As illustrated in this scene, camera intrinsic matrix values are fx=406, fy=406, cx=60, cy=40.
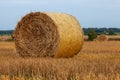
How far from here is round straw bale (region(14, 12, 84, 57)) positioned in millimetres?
14000

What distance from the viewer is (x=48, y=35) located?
14.5 meters

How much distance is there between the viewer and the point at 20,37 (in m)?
15.2

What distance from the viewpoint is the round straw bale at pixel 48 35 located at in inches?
551

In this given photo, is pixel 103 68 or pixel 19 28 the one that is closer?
pixel 103 68

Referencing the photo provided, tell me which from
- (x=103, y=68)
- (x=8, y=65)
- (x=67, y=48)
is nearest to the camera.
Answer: (x=103, y=68)

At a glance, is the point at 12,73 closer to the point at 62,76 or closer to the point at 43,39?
the point at 62,76

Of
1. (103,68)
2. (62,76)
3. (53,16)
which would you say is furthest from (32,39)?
(62,76)

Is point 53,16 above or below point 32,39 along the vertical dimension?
above

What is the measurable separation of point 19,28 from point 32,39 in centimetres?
64

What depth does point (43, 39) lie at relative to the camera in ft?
48.3

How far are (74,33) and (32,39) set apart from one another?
1.66m

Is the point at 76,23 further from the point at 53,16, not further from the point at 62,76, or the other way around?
the point at 62,76

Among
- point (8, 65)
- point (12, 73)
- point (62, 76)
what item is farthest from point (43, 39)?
point (62, 76)

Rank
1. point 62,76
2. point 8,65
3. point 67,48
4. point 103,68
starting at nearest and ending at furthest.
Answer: point 62,76 < point 103,68 < point 8,65 < point 67,48
